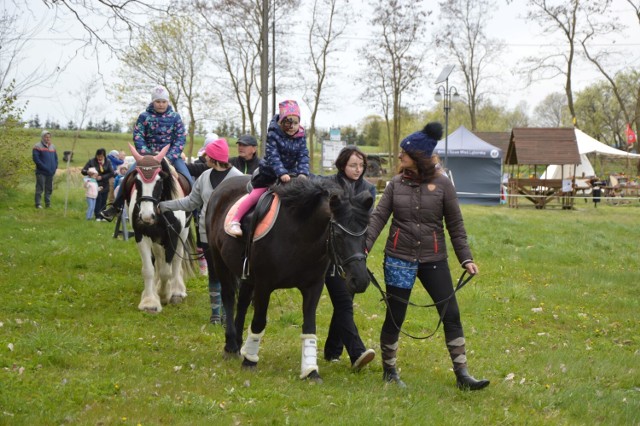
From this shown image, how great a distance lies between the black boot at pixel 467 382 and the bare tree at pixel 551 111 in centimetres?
8432

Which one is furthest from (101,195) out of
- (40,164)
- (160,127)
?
(160,127)

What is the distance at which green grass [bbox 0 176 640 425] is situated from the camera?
18.0ft

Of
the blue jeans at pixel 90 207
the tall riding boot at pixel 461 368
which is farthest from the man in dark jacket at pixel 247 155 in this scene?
the blue jeans at pixel 90 207

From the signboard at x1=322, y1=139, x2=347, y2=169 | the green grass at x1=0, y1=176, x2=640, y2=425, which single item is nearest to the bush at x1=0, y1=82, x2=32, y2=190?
the green grass at x1=0, y1=176, x2=640, y2=425

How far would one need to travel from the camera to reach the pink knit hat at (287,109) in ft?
22.7

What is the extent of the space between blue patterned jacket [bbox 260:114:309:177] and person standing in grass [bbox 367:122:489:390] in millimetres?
1069

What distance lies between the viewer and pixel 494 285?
12.4 m

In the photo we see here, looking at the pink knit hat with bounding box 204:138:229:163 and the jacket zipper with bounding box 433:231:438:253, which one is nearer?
the jacket zipper with bounding box 433:231:438:253

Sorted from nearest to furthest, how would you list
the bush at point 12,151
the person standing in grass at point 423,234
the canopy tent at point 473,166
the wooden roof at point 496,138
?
the person standing in grass at point 423,234 < the bush at point 12,151 < the canopy tent at point 473,166 < the wooden roof at point 496,138

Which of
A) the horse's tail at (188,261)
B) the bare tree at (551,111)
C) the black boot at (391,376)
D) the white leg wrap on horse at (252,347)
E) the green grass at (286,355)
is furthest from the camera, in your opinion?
the bare tree at (551,111)

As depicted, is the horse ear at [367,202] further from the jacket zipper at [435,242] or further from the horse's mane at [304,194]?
the jacket zipper at [435,242]

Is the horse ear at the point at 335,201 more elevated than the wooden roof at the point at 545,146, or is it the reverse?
the wooden roof at the point at 545,146

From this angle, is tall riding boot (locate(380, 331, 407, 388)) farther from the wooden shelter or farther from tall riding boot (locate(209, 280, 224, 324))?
the wooden shelter

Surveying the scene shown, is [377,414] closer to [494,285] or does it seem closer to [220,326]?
[220,326]
